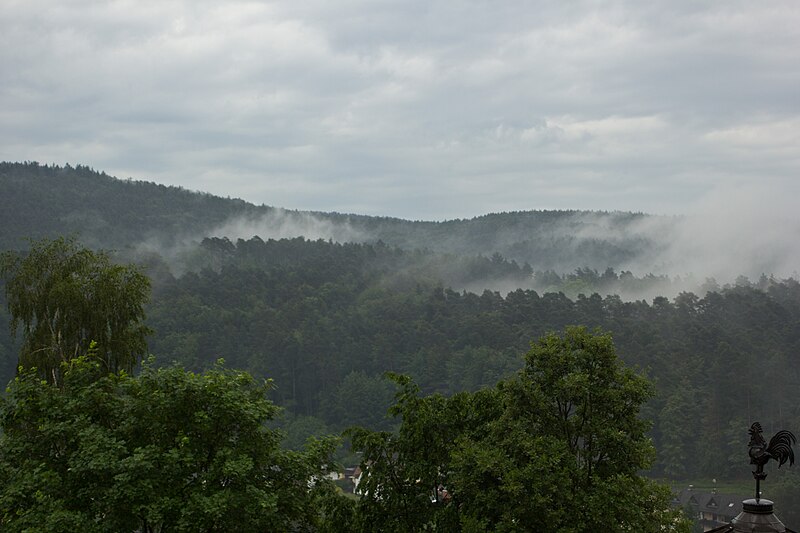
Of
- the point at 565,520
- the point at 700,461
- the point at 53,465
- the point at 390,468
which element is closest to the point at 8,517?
the point at 53,465

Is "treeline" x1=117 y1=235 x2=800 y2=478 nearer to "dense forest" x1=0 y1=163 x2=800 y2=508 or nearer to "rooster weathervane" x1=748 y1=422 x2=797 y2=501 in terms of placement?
"dense forest" x1=0 y1=163 x2=800 y2=508

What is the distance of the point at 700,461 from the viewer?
332ft

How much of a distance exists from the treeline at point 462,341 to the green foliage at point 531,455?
84.7m

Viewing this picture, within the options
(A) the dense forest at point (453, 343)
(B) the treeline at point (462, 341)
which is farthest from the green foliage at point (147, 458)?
(B) the treeline at point (462, 341)

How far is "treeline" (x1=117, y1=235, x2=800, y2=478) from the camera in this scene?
348 feet

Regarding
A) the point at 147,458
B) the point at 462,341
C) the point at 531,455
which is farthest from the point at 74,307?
the point at 462,341

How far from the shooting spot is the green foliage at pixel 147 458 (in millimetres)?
16812

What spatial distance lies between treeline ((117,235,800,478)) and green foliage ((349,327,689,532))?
8472cm

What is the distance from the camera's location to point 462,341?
14800 cm

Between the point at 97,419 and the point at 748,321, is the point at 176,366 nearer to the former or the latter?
the point at 97,419

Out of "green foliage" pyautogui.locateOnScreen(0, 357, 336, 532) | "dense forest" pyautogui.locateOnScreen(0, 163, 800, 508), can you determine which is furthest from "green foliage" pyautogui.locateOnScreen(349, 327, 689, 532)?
"dense forest" pyautogui.locateOnScreen(0, 163, 800, 508)

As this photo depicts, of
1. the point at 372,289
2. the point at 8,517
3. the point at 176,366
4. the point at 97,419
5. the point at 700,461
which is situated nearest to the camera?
the point at 8,517

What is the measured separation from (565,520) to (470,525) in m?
2.09

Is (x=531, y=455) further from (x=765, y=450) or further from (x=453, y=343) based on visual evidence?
(x=453, y=343)
